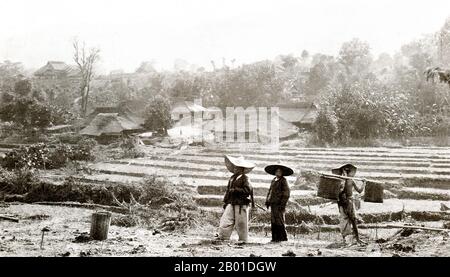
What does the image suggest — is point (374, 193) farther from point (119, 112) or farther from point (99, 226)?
point (119, 112)

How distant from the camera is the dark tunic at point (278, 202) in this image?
714cm

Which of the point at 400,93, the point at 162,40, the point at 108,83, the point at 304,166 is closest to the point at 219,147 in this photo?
the point at 304,166

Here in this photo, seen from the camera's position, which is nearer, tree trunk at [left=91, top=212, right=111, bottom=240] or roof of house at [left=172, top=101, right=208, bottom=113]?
tree trunk at [left=91, top=212, right=111, bottom=240]

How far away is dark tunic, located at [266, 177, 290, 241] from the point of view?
714 cm

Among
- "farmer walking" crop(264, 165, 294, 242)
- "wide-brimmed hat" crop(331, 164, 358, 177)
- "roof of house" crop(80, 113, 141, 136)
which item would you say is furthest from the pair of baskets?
"roof of house" crop(80, 113, 141, 136)

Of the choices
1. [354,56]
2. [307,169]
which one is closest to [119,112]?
[307,169]

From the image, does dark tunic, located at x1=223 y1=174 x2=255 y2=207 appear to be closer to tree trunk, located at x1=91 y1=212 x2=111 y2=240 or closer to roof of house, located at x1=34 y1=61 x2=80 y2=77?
tree trunk, located at x1=91 y1=212 x2=111 y2=240

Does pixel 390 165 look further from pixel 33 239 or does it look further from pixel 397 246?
pixel 33 239

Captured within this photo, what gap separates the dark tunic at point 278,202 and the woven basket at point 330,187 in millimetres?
674

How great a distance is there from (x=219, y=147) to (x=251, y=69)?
13.4 feet

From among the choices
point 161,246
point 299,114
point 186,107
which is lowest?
point 161,246

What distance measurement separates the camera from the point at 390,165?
14.0 metres

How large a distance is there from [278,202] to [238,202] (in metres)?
0.70

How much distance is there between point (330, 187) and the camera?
288 inches
